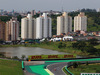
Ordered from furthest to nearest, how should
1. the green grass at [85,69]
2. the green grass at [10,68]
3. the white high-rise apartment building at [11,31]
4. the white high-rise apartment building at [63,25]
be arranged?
the white high-rise apartment building at [63,25], the white high-rise apartment building at [11,31], the green grass at [85,69], the green grass at [10,68]

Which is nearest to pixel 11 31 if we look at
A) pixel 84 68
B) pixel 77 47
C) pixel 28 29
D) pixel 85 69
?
pixel 28 29

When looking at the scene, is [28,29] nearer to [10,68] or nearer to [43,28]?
[43,28]

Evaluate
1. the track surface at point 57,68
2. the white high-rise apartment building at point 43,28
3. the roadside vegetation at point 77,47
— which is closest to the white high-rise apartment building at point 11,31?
the white high-rise apartment building at point 43,28

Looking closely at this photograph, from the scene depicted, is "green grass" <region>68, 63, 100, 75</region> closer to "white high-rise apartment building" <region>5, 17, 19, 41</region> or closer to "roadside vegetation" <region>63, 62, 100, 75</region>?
"roadside vegetation" <region>63, 62, 100, 75</region>

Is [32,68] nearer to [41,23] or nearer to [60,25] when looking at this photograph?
[41,23]

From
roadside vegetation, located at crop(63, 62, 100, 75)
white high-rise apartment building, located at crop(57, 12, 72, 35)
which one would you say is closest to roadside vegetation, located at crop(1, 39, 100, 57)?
roadside vegetation, located at crop(63, 62, 100, 75)

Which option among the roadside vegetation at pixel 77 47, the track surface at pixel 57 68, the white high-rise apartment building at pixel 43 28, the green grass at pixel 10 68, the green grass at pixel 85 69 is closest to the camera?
the green grass at pixel 10 68

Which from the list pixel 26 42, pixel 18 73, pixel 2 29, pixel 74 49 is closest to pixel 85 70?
pixel 18 73

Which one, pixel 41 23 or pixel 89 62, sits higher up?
pixel 41 23

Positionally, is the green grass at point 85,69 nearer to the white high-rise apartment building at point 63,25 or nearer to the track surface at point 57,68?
the track surface at point 57,68
